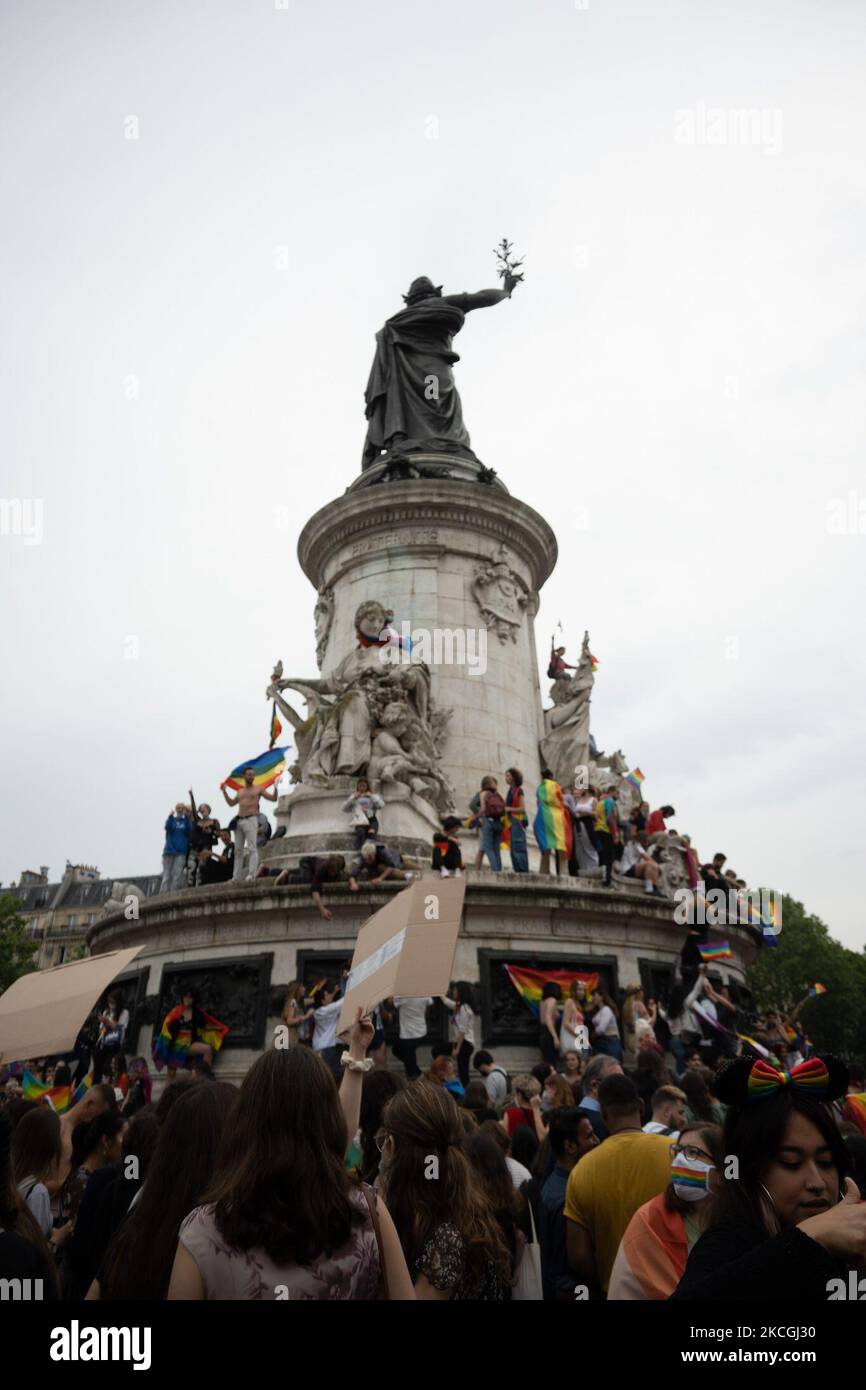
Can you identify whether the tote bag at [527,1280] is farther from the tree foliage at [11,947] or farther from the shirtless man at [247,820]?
the tree foliage at [11,947]

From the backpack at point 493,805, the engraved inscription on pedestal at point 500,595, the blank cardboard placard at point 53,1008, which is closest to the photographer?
the blank cardboard placard at point 53,1008

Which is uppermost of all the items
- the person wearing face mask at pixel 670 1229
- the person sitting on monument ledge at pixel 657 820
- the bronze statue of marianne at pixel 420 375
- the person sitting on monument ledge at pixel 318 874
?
the bronze statue of marianne at pixel 420 375

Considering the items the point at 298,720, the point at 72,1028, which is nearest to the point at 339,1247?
the point at 72,1028

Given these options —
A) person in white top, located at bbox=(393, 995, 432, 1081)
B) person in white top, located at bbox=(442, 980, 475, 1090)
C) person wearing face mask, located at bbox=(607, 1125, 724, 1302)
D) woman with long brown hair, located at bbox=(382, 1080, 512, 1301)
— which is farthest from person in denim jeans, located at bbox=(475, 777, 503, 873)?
woman with long brown hair, located at bbox=(382, 1080, 512, 1301)

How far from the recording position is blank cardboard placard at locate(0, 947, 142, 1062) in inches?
213

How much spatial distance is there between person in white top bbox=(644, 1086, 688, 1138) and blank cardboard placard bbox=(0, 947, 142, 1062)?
128 inches

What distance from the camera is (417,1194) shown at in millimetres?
3395

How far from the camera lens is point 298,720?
20.5 metres

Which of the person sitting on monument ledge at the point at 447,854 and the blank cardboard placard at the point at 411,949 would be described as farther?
the person sitting on monument ledge at the point at 447,854

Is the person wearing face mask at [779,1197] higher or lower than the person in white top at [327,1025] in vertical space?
lower

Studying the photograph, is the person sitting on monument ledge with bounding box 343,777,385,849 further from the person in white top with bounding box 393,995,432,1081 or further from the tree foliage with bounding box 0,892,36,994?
the tree foliage with bounding box 0,892,36,994

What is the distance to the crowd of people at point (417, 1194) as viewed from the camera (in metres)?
2.47

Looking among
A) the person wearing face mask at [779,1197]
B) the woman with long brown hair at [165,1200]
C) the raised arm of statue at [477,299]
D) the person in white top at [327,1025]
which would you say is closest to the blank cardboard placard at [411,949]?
the woman with long brown hair at [165,1200]
